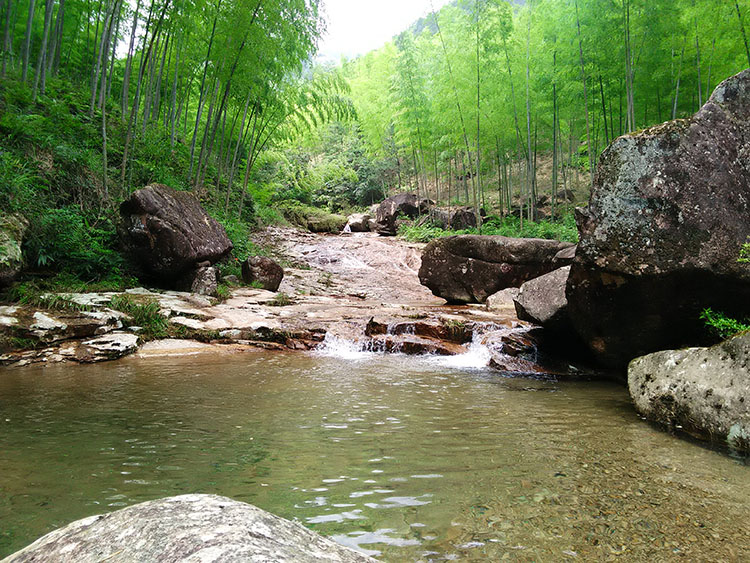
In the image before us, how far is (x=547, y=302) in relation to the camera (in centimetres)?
521

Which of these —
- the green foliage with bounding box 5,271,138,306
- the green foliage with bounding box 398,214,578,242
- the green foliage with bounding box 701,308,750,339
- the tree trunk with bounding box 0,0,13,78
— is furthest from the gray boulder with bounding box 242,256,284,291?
the green foliage with bounding box 701,308,750,339

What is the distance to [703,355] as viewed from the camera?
3035mm

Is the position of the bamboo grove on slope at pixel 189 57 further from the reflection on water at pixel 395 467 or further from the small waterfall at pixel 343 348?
the reflection on water at pixel 395 467

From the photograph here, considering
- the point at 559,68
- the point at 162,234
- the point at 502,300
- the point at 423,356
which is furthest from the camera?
the point at 559,68

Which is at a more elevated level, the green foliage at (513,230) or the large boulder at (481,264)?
the green foliage at (513,230)

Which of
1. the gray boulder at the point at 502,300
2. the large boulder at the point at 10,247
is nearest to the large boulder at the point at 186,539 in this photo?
the large boulder at the point at 10,247

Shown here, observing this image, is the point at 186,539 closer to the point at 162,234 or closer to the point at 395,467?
the point at 395,467

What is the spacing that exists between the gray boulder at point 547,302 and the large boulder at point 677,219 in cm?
100

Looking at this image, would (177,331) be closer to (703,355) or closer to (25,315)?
(25,315)

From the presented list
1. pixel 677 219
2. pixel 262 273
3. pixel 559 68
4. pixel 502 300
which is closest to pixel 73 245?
pixel 262 273

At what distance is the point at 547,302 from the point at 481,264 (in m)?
3.78

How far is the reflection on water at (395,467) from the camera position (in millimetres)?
1646

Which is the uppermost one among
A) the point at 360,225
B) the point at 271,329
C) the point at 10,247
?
the point at 360,225

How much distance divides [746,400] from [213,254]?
7.96 meters
